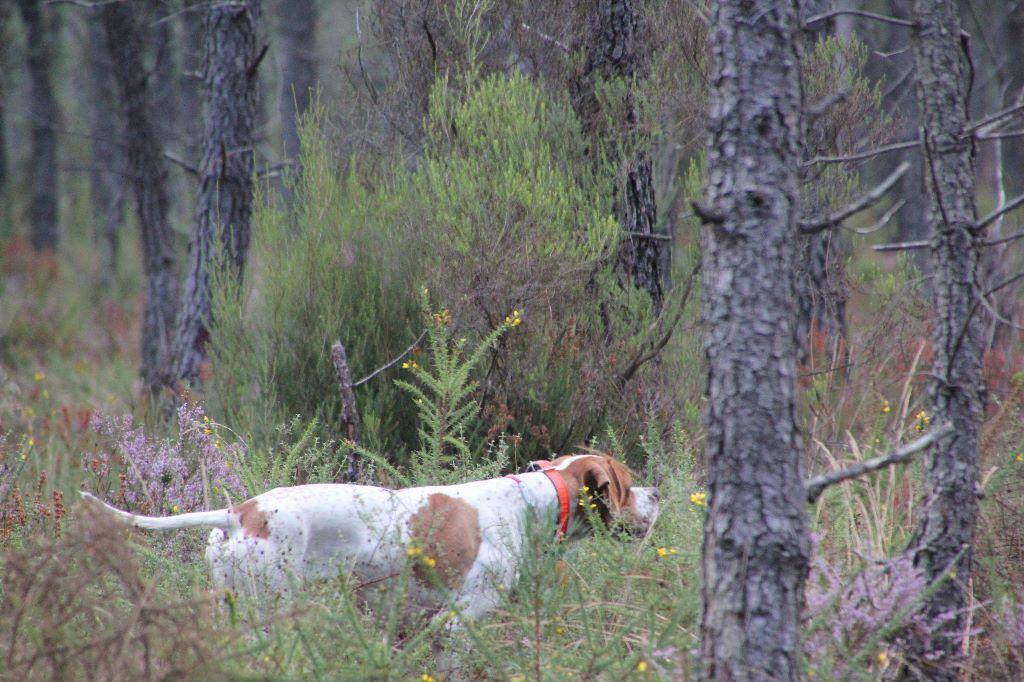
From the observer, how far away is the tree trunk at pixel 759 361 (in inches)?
88.5

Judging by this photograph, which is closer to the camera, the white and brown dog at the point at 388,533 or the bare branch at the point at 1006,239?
the bare branch at the point at 1006,239

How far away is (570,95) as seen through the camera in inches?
201

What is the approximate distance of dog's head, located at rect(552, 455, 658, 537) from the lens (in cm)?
337

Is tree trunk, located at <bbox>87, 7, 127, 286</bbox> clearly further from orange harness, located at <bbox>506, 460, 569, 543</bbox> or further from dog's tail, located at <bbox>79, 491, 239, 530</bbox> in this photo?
orange harness, located at <bbox>506, 460, 569, 543</bbox>

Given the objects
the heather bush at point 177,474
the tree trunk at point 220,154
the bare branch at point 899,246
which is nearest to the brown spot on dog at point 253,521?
the heather bush at point 177,474

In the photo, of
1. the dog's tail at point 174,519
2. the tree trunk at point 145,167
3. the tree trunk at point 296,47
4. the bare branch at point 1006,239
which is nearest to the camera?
the bare branch at point 1006,239

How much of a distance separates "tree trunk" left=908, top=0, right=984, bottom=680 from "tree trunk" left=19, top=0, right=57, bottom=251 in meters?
12.7

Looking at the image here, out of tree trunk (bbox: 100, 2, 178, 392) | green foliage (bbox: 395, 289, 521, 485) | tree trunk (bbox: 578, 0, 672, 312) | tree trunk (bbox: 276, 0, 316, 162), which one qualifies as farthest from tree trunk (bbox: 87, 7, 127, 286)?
green foliage (bbox: 395, 289, 521, 485)

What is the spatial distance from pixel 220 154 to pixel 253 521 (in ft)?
13.9

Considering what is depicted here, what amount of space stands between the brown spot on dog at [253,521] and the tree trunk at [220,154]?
12.4 ft

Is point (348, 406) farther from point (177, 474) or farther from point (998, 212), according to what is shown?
point (998, 212)

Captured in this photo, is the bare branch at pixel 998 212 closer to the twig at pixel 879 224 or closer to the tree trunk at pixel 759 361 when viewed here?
the twig at pixel 879 224

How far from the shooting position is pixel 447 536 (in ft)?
10.2

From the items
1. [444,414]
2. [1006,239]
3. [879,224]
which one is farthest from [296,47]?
[1006,239]
